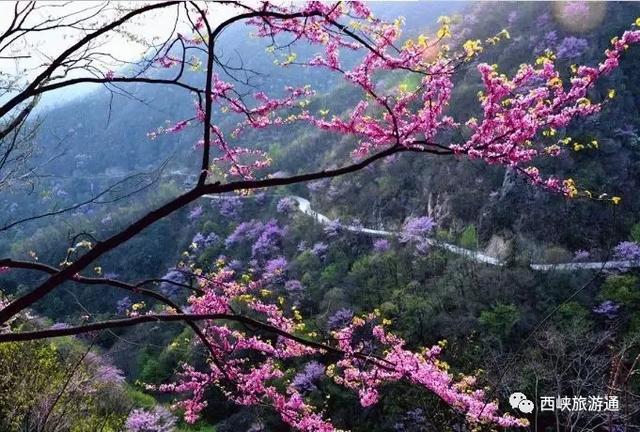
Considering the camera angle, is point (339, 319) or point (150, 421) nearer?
point (150, 421)

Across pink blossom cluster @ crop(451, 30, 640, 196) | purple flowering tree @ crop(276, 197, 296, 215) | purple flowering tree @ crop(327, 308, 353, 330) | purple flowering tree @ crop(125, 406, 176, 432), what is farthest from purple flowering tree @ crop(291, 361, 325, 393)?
purple flowering tree @ crop(276, 197, 296, 215)

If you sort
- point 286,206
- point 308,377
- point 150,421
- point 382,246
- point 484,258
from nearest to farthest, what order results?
point 308,377
point 150,421
point 484,258
point 382,246
point 286,206

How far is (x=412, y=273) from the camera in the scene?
69.7 ft

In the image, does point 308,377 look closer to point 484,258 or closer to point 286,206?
point 484,258

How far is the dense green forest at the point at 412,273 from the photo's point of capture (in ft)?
37.2

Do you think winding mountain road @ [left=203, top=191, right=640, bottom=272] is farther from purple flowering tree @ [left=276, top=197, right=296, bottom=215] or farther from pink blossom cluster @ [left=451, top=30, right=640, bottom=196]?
pink blossom cluster @ [left=451, top=30, right=640, bottom=196]

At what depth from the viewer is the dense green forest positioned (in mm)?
11336

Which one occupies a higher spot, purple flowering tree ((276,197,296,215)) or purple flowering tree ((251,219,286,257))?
purple flowering tree ((276,197,296,215))

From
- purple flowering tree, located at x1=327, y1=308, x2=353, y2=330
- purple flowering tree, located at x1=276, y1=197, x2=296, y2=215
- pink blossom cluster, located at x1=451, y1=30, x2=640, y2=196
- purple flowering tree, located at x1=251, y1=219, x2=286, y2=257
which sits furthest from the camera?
purple flowering tree, located at x1=276, y1=197, x2=296, y2=215

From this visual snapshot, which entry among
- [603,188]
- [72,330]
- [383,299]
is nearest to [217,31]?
[72,330]

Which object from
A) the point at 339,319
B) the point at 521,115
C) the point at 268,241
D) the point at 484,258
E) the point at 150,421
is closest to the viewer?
the point at 521,115

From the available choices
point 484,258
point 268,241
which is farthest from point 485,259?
point 268,241

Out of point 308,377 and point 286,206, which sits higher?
point 286,206

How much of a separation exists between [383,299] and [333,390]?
481cm
